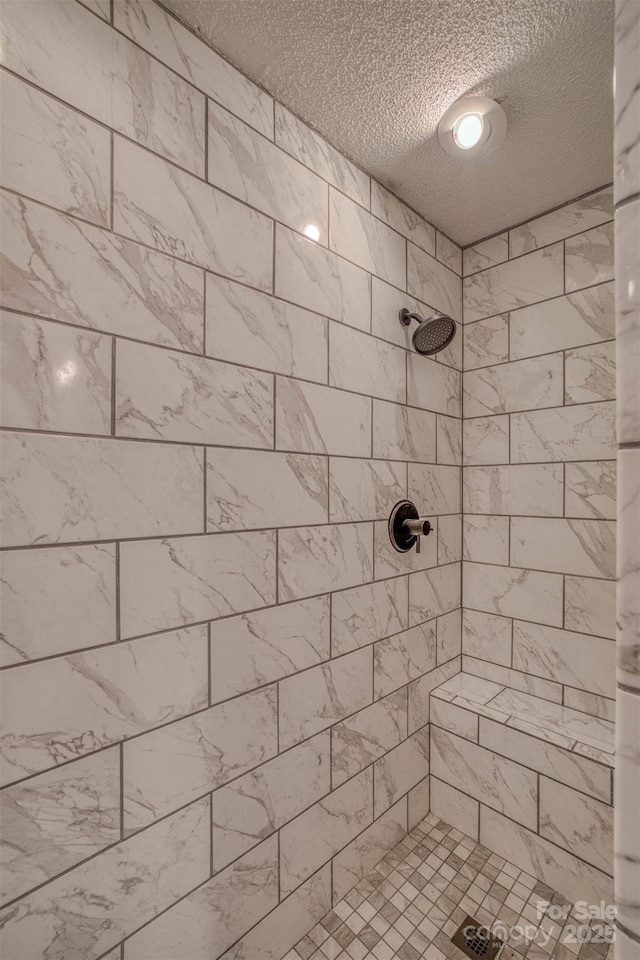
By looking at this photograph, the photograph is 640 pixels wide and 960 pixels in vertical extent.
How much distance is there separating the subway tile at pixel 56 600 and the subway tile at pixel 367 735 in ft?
2.46

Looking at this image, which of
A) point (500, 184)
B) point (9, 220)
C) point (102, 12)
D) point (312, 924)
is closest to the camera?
point (9, 220)

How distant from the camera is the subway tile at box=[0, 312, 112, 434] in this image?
68 centimetres

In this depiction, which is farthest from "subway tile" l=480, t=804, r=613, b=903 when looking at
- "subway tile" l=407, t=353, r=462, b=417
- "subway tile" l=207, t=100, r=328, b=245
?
"subway tile" l=207, t=100, r=328, b=245

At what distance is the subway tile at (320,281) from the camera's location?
1083 millimetres

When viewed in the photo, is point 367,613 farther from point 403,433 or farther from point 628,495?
point 628,495

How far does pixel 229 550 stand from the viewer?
953mm

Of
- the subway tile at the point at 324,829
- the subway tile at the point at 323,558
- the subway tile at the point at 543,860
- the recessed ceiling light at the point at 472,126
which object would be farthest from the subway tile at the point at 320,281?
the subway tile at the point at 543,860

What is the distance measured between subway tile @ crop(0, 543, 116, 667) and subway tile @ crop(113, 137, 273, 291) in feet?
1.99

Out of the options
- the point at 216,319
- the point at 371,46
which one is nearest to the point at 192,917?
the point at 216,319

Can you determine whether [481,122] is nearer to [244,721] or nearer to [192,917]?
[244,721]

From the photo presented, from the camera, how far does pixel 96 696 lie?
76cm

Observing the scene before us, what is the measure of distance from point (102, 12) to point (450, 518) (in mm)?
1617

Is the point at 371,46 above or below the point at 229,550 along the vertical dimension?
above

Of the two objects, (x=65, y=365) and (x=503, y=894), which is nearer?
(x=65, y=365)
